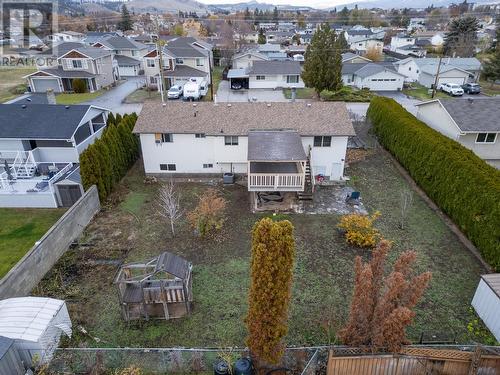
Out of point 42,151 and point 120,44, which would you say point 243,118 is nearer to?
point 42,151

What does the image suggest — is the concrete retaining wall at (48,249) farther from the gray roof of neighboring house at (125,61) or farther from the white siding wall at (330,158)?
the gray roof of neighboring house at (125,61)

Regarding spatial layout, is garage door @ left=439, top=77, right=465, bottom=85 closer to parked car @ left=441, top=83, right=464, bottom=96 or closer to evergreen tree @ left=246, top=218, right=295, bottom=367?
parked car @ left=441, top=83, right=464, bottom=96

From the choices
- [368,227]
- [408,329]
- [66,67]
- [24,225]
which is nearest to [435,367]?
[408,329]

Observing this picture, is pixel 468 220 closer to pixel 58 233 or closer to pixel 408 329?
pixel 408 329

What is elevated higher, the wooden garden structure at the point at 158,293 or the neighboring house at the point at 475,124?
the neighboring house at the point at 475,124

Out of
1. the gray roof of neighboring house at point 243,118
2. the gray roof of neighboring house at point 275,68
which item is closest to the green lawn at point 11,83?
the gray roof of neighboring house at point 275,68

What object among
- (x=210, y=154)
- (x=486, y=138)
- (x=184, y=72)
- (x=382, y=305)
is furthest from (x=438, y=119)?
(x=184, y=72)

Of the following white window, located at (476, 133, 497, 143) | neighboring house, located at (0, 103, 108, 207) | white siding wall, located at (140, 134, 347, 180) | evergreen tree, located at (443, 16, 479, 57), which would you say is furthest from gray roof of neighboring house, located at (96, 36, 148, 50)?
evergreen tree, located at (443, 16, 479, 57)
